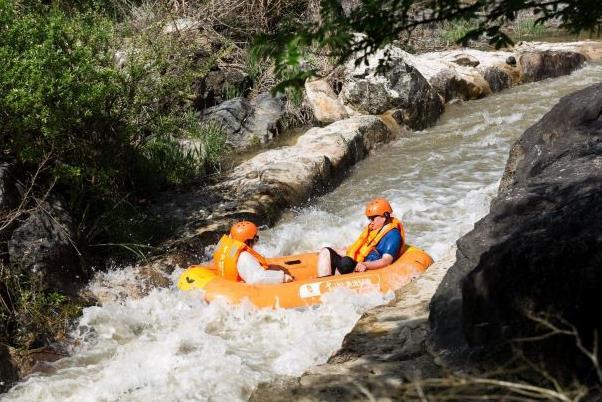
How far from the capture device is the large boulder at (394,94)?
37.6 feet

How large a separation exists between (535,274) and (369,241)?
11.3ft

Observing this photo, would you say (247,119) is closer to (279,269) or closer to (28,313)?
(279,269)

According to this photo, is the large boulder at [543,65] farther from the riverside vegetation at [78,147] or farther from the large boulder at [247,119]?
the riverside vegetation at [78,147]

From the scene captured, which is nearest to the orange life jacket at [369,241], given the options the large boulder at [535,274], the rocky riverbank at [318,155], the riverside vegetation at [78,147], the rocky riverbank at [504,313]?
the rocky riverbank at [318,155]

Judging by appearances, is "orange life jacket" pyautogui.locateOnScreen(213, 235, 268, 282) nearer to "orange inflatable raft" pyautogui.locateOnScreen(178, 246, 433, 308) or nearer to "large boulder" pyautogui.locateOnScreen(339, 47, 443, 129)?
"orange inflatable raft" pyautogui.locateOnScreen(178, 246, 433, 308)

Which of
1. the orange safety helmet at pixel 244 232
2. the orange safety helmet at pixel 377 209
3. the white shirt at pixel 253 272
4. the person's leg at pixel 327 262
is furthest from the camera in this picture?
the orange safety helmet at pixel 377 209

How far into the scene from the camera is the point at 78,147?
6.56 metres

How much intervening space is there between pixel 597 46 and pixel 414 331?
13038mm

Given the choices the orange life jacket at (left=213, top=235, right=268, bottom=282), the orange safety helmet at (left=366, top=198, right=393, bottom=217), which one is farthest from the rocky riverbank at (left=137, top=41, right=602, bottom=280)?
the orange safety helmet at (left=366, top=198, right=393, bottom=217)

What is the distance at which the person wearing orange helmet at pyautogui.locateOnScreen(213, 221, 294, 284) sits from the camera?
247 inches

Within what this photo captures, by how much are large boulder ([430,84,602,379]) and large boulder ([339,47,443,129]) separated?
692cm

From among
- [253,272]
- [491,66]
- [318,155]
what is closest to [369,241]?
[253,272]

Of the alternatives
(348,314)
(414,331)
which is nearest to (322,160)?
(348,314)

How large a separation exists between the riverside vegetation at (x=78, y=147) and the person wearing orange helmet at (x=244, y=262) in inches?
34.7
